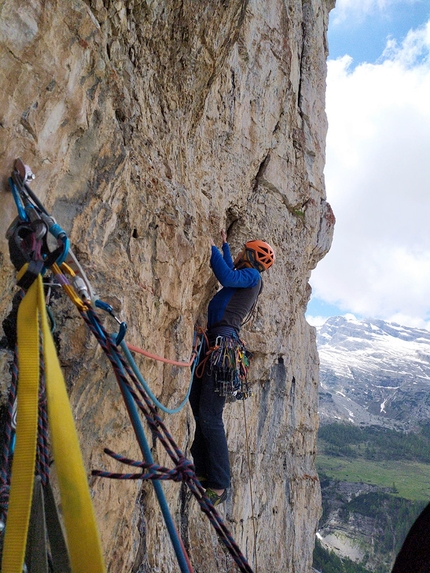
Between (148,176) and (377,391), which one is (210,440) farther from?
→ (377,391)

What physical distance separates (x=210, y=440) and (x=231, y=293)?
151 cm

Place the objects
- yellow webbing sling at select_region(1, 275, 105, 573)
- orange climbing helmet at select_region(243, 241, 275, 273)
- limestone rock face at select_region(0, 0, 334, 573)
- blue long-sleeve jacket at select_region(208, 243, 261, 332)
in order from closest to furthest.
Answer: yellow webbing sling at select_region(1, 275, 105, 573)
limestone rock face at select_region(0, 0, 334, 573)
blue long-sleeve jacket at select_region(208, 243, 261, 332)
orange climbing helmet at select_region(243, 241, 275, 273)

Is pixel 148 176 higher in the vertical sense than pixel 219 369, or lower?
higher

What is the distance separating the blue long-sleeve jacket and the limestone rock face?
19cm

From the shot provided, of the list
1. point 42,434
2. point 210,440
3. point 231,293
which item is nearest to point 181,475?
point 42,434

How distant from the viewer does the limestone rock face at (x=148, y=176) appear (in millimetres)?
2180

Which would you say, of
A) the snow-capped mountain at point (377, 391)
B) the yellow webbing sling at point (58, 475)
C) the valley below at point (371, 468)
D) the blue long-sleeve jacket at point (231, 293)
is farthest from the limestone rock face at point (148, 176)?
the snow-capped mountain at point (377, 391)

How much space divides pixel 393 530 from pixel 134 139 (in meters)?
74.0

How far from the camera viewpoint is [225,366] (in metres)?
4.18

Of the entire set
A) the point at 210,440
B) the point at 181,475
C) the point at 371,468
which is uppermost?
the point at 181,475

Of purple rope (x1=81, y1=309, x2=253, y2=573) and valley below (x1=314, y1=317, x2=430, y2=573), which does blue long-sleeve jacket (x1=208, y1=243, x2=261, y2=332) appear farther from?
valley below (x1=314, y1=317, x2=430, y2=573)

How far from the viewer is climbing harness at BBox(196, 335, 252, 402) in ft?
13.7

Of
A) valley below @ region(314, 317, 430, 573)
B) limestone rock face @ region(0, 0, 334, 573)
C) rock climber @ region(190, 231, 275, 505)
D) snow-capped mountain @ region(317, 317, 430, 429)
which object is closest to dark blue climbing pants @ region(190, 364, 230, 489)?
rock climber @ region(190, 231, 275, 505)

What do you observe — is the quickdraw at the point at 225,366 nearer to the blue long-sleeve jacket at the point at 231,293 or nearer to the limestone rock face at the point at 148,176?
the blue long-sleeve jacket at the point at 231,293
